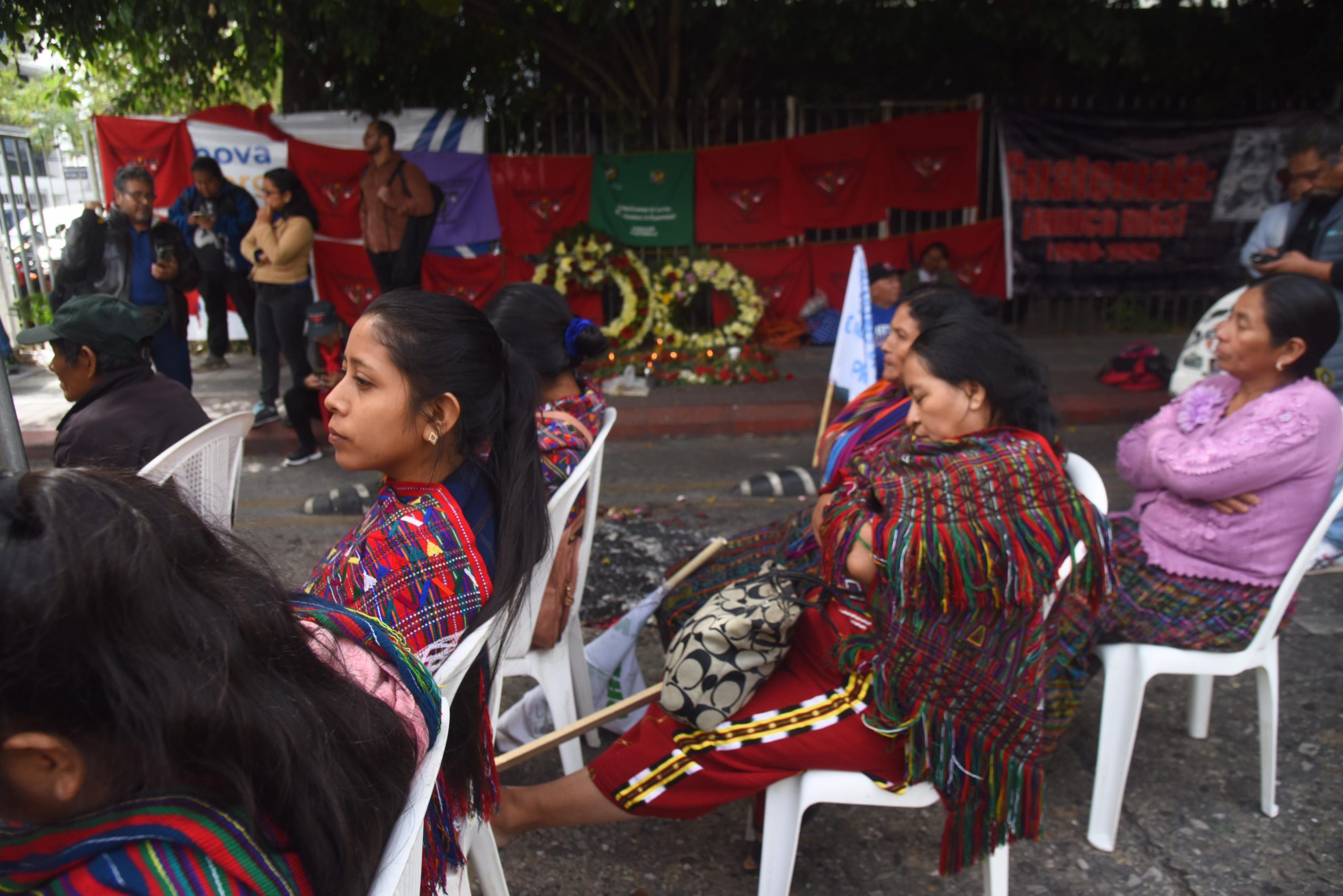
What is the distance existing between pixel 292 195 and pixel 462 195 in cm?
208

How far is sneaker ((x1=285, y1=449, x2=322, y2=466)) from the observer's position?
19.0 feet

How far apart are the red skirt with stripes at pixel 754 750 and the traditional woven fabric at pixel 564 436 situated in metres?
0.61

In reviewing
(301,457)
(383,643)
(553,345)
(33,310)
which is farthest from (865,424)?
(33,310)

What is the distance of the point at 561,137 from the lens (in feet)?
28.9

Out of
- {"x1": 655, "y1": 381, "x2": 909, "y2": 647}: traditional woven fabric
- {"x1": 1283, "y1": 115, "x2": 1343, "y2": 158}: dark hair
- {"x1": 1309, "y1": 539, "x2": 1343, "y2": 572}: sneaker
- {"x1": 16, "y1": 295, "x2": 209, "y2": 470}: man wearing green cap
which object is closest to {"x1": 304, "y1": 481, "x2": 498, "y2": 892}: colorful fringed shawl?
{"x1": 655, "y1": 381, "x2": 909, "y2": 647}: traditional woven fabric

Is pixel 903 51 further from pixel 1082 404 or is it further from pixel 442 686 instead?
pixel 442 686

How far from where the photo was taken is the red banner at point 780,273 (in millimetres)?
8484

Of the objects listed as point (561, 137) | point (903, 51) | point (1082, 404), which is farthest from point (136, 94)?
point (1082, 404)

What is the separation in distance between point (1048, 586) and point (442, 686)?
1.16 m

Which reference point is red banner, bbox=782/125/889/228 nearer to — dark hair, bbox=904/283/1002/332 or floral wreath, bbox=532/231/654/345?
floral wreath, bbox=532/231/654/345

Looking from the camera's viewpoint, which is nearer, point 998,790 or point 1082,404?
point 998,790

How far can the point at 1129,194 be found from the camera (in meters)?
8.77

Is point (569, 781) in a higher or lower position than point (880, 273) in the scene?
lower

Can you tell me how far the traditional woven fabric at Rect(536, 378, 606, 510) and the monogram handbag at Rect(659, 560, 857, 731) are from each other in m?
0.48
